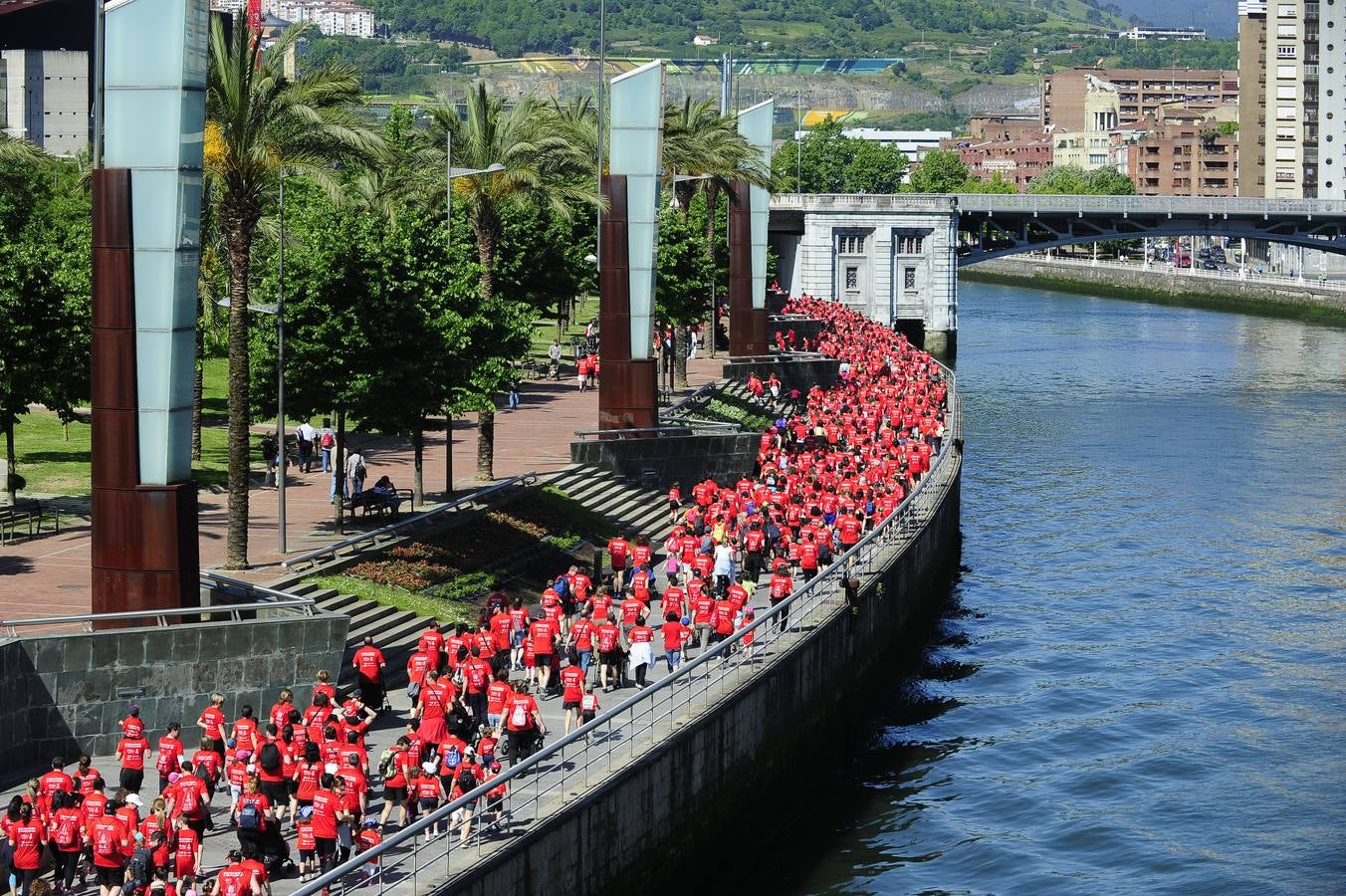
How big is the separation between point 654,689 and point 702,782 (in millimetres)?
2456

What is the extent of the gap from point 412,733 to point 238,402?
12214 millimetres

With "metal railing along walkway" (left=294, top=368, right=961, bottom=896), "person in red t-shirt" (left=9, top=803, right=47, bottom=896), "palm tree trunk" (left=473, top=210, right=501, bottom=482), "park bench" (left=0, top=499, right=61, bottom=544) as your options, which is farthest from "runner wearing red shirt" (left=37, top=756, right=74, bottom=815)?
"palm tree trunk" (left=473, top=210, right=501, bottom=482)

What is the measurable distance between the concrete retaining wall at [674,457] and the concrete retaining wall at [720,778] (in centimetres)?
1000

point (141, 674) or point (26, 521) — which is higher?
point (26, 521)

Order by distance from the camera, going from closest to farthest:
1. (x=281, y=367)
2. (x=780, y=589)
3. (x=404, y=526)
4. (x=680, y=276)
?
(x=780, y=589), (x=281, y=367), (x=404, y=526), (x=680, y=276)

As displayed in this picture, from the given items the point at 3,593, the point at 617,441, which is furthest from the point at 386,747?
the point at 617,441

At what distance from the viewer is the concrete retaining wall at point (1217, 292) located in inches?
6152

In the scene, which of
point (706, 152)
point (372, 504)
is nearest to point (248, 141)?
point (372, 504)

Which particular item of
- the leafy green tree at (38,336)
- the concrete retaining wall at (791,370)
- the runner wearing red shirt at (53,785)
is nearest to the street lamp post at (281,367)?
the leafy green tree at (38,336)

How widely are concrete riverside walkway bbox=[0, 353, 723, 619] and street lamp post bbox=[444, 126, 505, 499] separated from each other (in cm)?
48

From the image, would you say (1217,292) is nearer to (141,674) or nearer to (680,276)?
(680,276)

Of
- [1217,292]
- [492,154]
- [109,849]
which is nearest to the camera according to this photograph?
[109,849]

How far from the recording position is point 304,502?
4538cm

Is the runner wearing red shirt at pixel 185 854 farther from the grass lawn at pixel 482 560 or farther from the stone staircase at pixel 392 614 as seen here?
the grass lawn at pixel 482 560
